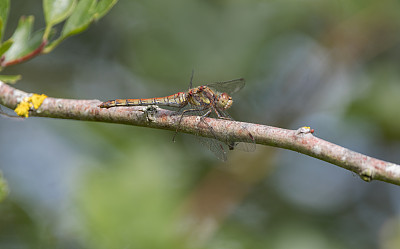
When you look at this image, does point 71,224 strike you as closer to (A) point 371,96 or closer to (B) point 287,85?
(B) point 287,85

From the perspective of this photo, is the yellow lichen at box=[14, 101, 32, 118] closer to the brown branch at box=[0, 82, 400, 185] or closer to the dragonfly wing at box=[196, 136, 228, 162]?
the brown branch at box=[0, 82, 400, 185]

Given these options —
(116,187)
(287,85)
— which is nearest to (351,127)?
(287,85)

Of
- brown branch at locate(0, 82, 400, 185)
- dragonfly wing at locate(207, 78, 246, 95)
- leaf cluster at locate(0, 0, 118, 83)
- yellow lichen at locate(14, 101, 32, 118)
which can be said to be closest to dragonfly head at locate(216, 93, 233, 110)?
dragonfly wing at locate(207, 78, 246, 95)

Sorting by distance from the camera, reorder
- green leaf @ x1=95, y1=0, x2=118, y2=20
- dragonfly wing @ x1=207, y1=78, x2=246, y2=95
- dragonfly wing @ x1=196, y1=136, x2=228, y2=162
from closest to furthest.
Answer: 1. green leaf @ x1=95, y1=0, x2=118, y2=20
2. dragonfly wing @ x1=196, y1=136, x2=228, y2=162
3. dragonfly wing @ x1=207, y1=78, x2=246, y2=95

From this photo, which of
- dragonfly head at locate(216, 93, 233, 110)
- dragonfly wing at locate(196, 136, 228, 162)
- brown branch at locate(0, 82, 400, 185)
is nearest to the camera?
brown branch at locate(0, 82, 400, 185)

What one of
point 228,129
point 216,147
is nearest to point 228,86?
point 216,147

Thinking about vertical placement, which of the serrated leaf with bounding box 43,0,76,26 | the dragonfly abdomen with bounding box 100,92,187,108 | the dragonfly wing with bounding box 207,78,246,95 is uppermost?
the dragonfly wing with bounding box 207,78,246,95
